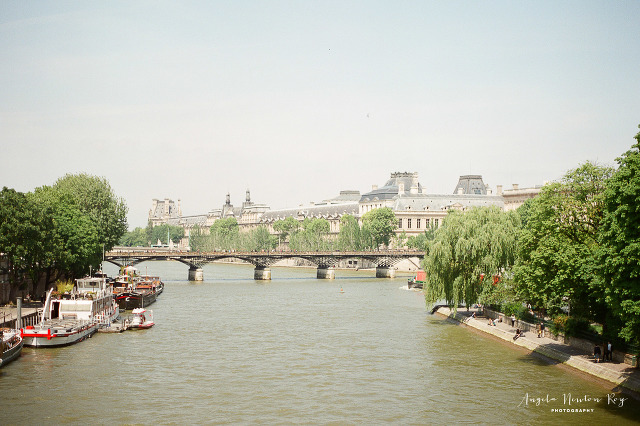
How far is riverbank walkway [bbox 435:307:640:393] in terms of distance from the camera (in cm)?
3656

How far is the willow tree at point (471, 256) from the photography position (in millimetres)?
59469

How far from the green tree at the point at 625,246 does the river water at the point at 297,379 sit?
4630 millimetres

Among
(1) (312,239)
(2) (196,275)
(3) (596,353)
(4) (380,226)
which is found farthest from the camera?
(1) (312,239)

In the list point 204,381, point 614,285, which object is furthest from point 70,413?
point 614,285

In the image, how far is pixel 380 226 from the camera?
17288cm

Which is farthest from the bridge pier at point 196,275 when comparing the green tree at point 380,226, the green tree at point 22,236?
the green tree at point 380,226

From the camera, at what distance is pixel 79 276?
273 ft

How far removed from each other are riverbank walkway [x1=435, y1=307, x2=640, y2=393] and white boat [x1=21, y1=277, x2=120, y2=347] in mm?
29982

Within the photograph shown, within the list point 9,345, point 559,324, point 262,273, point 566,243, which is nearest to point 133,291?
point 9,345

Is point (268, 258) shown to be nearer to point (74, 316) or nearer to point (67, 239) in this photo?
point (67, 239)

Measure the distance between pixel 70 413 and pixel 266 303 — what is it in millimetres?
50321

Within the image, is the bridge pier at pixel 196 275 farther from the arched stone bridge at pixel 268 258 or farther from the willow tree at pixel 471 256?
the willow tree at pixel 471 256

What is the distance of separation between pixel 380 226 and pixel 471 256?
11217cm

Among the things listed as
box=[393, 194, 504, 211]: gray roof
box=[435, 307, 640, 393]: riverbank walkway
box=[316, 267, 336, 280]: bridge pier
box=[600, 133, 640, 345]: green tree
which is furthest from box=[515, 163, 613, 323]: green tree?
box=[393, 194, 504, 211]: gray roof
